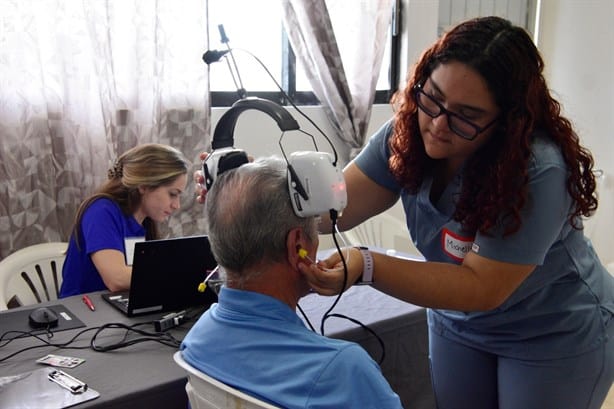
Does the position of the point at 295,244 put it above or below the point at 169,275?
above

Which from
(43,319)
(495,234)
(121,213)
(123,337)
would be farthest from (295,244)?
(121,213)

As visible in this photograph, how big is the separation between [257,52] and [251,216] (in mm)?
2286

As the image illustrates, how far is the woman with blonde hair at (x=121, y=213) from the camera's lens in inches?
75.1

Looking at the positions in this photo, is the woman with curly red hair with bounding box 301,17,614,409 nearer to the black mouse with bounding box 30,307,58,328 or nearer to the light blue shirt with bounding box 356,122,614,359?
the light blue shirt with bounding box 356,122,614,359

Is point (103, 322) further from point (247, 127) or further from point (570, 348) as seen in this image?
point (247, 127)

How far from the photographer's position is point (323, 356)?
910mm

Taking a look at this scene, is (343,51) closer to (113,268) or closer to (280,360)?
(113,268)

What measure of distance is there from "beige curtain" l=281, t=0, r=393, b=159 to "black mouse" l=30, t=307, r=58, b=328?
198cm

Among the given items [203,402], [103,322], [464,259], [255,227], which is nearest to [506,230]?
[464,259]

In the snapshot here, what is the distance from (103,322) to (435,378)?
34.3 inches

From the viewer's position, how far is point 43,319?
59.7 inches

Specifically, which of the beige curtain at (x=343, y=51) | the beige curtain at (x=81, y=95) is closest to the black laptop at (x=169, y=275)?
the beige curtain at (x=81, y=95)

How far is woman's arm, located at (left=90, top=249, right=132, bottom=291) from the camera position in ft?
5.95

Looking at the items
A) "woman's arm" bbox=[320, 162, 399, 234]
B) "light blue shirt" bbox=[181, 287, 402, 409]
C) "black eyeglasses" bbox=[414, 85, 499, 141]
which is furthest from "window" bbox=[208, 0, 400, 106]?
"light blue shirt" bbox=[181, 287, 402, 409]
